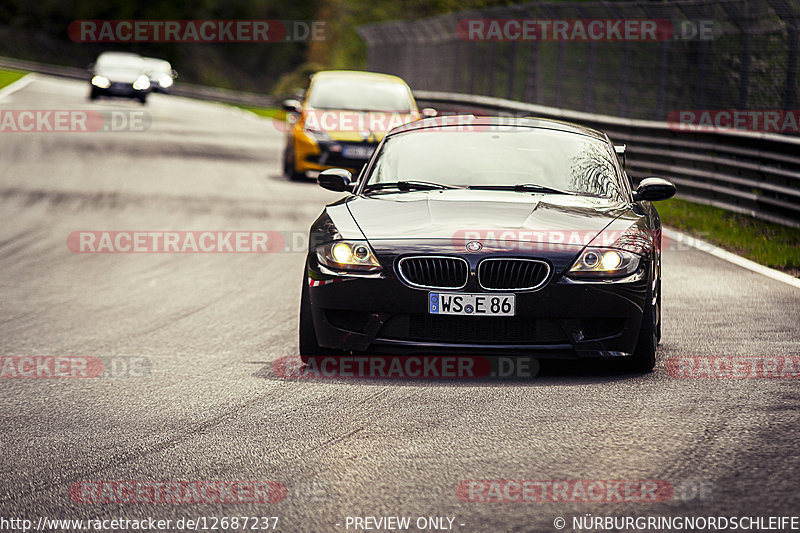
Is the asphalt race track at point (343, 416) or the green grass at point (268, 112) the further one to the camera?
the green grass at point (268, 112)

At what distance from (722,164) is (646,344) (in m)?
9.29

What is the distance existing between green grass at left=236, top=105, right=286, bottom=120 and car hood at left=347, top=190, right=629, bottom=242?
3243 centimetres

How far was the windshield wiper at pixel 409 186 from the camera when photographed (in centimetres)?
800

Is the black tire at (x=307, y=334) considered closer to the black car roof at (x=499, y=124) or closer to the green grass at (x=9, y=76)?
the black car roof at (x=499, y=124)

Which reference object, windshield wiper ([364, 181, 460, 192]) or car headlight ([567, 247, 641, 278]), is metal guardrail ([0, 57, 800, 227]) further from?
car headlight ([567, 247, 641, 278])

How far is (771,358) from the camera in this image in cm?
734

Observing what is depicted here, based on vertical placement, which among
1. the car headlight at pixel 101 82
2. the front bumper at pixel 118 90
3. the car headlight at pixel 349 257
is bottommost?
the front bumper at pixel 118 90

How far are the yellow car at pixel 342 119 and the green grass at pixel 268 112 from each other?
62.2ft

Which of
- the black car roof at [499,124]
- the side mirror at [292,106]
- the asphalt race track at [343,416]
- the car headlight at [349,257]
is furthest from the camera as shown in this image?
the side mirror at [292,106]

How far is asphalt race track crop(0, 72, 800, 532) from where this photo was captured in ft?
15.4

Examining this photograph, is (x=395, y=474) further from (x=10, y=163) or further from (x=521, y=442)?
(x=10, y=163)

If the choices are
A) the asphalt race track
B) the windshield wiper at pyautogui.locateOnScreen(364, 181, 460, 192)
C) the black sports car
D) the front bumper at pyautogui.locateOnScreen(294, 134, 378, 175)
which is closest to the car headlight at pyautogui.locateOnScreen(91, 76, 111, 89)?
the front bumper at pyautogui.locateOnScreen(294, 134, 378, 175)

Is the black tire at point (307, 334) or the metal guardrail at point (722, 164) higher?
the black tire at point (307, 334)

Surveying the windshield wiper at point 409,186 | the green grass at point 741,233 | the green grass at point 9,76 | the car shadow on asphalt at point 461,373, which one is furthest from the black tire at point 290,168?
the green grass at point 9,76
